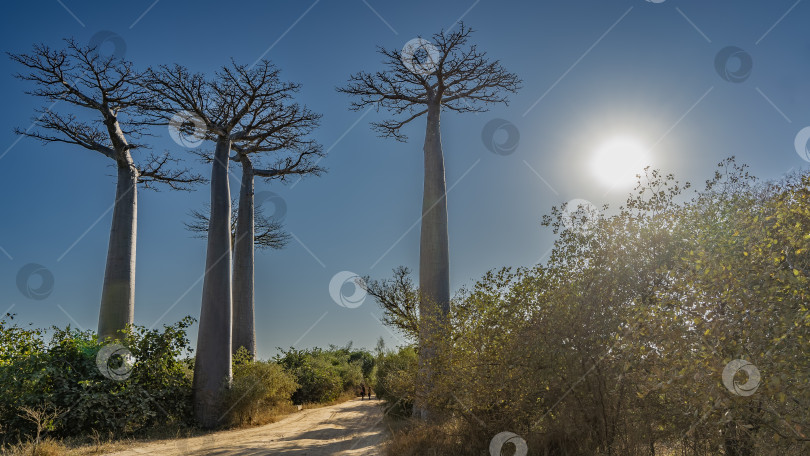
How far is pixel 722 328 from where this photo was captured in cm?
382

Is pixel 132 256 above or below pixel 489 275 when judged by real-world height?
above

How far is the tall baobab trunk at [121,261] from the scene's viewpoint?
13.5 metres

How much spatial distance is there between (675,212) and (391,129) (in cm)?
978

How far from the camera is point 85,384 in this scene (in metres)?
9.76

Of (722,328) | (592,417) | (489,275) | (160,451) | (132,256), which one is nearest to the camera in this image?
(722,328)

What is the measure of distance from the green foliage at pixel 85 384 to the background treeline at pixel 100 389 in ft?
0.05

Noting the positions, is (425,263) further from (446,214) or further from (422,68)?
(422,68)

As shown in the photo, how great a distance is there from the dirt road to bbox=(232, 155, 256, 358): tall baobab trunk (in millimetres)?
5175

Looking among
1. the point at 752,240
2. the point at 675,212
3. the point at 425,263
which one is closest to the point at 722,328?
the point at 752,240

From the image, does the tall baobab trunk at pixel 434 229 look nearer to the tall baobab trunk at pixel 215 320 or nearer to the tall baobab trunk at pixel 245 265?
the tall baobab trunk at pixel 215 320

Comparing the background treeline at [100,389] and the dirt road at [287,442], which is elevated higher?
the background treeline at [100,389]

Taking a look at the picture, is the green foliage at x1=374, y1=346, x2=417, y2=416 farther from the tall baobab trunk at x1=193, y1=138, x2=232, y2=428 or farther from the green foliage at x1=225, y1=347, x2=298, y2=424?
the tall baobab trunk at x1=193, y1=138, x2=232, y2=428

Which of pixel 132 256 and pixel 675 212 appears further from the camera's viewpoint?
pixel 132 256

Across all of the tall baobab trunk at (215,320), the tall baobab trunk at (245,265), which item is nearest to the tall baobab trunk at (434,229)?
the tall baobab trunk at (215,320)
